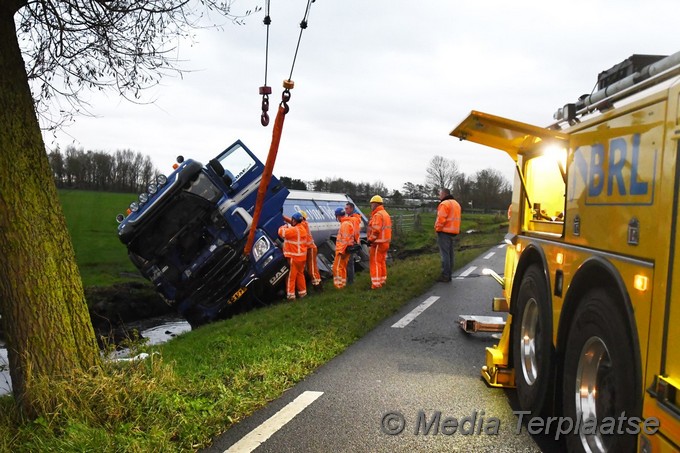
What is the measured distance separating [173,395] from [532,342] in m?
2.99

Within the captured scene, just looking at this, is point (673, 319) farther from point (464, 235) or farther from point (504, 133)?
point (464, 235)

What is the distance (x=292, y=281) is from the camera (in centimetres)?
1148

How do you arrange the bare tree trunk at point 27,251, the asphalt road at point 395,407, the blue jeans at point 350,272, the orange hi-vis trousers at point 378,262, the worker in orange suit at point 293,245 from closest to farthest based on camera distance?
the asphalt road at point 395,407
the bare tree trunk at point 27,251
the orange hi-vis trousers at point 378,262
the worker in orange suit at point 293,245
the blue jeans at point 350,272

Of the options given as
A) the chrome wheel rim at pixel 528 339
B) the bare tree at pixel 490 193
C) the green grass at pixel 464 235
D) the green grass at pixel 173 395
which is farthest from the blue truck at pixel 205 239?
the bare tree at pixel 490 193

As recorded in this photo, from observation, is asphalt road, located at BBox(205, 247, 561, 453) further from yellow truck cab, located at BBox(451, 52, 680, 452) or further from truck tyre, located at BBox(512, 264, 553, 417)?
yellow truck cab, located at BBox(451, 52, 680, 452)

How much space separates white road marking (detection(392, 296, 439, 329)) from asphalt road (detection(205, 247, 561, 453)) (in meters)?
0.73

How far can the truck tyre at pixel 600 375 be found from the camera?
2.56 meters

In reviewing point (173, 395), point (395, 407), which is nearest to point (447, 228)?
point (395, 407)

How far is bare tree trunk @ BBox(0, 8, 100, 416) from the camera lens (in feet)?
13.7

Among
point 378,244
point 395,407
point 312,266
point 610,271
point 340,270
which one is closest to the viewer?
point 610,271

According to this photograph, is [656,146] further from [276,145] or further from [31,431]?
[276,145]

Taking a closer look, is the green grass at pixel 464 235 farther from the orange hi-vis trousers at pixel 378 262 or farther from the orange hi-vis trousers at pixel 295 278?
the orange hi-vis trousers at pixel 295 278

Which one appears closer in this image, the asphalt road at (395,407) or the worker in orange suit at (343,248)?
the asphalt road at (395,407)

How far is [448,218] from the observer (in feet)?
37.9
